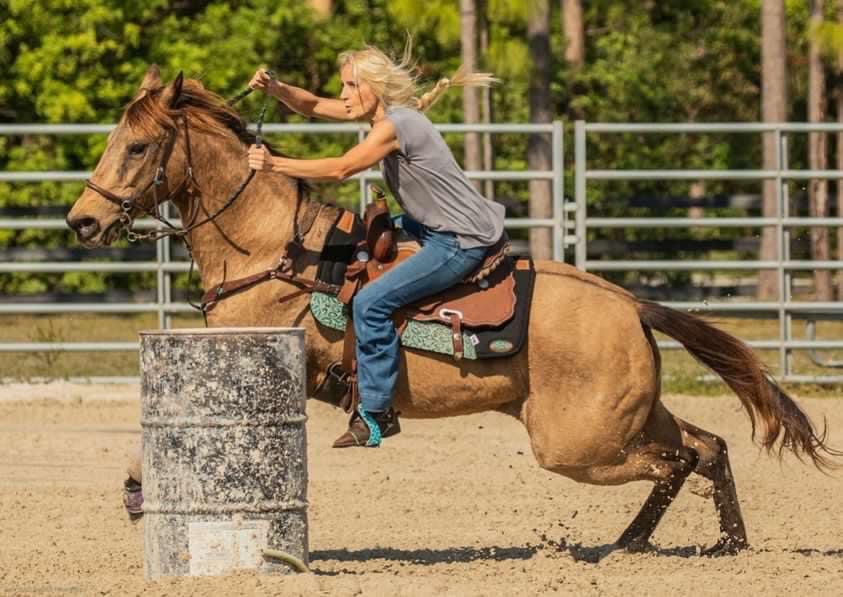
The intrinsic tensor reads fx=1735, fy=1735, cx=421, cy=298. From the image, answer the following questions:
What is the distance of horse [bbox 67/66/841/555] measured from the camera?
705 cm

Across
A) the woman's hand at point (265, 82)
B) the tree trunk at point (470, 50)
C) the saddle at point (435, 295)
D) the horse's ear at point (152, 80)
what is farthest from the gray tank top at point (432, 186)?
the tree trunk at point (470, 50)

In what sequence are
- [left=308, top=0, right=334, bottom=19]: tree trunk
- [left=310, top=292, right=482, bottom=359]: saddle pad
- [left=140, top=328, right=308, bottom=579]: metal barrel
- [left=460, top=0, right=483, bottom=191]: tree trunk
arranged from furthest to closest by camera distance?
[left=308, top=0, right=334, bottom=19]: tree trunk, [left=460, top=0, right=483, bottom=191]: tree trunk, [left=310, top=292, right=482, bottom=359]: saddle pad, [left=140, top=328, right=308, bottom=579]: metal barrel

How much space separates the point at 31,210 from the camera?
52.5 feet

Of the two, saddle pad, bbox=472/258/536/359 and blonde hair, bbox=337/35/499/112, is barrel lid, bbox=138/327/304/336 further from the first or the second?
blonde hair, bbox=337/35/499/112

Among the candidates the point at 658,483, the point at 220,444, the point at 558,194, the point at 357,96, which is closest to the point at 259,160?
the point at 357,96

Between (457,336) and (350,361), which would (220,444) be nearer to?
(350,361)

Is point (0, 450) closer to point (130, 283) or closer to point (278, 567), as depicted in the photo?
point (278, 567)

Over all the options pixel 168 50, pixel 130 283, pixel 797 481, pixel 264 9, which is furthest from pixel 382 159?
pixel 264 9

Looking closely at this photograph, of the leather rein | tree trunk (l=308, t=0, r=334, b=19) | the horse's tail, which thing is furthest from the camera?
tree trunk (l=308, t=0, r=334, b=19)

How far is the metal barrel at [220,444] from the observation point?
636 centimetres

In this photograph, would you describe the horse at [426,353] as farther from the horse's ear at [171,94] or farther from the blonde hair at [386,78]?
the blonde hair at [386,78]

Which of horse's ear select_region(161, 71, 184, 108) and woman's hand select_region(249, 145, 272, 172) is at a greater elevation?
horse's ear select_region(161, 71, 184, 108)

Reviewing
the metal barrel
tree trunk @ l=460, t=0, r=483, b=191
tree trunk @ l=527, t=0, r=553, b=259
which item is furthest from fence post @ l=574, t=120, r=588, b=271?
tree trunk @ l=460, t=0, r=483, b=191

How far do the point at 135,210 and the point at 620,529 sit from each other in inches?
114
